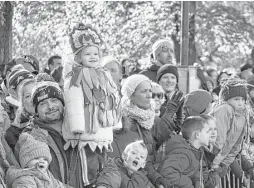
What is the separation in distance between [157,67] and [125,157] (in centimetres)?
320

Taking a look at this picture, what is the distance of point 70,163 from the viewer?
21.9 feet

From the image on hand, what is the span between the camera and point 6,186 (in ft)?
19.9

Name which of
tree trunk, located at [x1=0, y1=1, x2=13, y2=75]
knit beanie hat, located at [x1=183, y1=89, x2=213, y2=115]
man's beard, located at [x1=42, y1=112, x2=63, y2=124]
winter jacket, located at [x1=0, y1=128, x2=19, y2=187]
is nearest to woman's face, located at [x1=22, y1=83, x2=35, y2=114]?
man's beard, located at [x1=42, y1=112, x2=63, y2=124]

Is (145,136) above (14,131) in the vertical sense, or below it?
below

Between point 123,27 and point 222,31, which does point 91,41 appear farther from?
point 222,31

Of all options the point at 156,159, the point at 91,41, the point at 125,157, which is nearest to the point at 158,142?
the point at 156,159

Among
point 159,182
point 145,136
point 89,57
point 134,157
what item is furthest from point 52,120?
point 145,136

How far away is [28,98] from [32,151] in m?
1.04

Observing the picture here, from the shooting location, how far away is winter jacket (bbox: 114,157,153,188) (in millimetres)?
6977

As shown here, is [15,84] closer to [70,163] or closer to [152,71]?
[70,163]

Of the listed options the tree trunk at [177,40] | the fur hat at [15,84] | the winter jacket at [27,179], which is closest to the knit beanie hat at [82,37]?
the fur hat at [15,84]

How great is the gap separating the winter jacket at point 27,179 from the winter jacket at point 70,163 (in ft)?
1.36

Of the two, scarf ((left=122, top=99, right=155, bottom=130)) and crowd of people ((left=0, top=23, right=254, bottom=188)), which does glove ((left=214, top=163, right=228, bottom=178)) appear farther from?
scarf ((left=122, top=99, right=155, bottom=130))

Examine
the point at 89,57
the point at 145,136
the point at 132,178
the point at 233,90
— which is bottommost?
the point at 132,178
